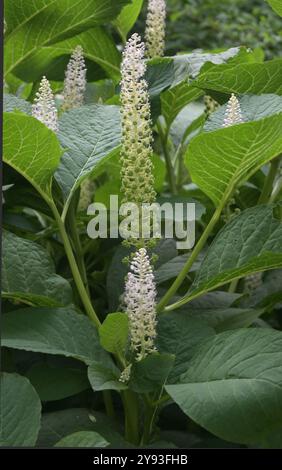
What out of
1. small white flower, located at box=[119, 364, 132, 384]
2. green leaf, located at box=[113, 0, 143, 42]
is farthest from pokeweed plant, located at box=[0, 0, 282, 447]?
green leaf, located at box=[113, 0, 143, 42]

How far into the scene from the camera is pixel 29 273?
0.80 m

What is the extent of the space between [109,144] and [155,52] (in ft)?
0.84

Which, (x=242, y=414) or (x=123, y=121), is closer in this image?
(x=242, y=414)

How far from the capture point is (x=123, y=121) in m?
0.77

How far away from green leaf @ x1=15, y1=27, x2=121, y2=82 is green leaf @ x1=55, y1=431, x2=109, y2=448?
0.53 metres

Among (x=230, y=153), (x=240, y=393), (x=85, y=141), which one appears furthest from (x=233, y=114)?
(x=240, y=393)

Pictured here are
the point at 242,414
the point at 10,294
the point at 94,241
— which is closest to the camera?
the point at 242,414

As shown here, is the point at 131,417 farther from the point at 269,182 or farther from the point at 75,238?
the point at 269,182

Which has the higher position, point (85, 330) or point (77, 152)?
point (77, 152)

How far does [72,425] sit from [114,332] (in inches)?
4.6

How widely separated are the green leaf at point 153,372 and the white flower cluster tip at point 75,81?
0.36 m

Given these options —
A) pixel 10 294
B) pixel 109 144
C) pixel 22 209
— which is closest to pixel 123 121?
pixel 109 144

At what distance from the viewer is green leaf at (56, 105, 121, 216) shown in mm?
820

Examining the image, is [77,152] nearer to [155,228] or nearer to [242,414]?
[155,228]
